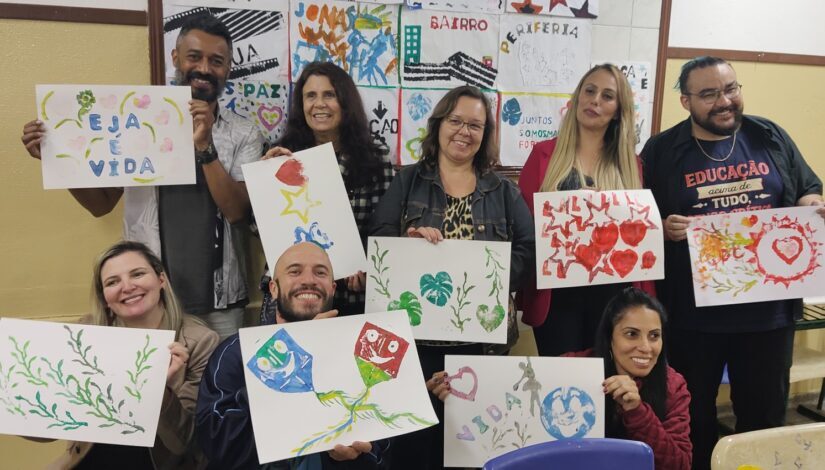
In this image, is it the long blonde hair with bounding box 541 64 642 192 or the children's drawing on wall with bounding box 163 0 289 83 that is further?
the children's drawing on wall with bounding box 163 0 289 83

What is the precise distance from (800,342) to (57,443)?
4064 mm

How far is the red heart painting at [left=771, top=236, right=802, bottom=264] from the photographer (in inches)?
89.9

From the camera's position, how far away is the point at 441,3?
8.85 ft

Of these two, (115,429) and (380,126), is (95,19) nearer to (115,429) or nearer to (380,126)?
(380,126)

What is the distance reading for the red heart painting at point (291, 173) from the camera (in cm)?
209

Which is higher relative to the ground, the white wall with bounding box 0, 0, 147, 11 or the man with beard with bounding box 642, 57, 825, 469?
the white wall with bounding box 0, 0, 147, 11

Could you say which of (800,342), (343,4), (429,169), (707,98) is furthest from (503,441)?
(800,342)

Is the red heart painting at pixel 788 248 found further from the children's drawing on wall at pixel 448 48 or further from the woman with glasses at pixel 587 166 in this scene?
the children's drawing on wall at pixel 448 48

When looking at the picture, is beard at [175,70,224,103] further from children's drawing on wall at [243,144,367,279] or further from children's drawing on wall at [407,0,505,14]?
children's drawing on wall at [407,0,505,14]

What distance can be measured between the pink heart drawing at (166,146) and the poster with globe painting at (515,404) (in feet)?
3.94

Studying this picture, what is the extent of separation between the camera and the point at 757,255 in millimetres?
2291

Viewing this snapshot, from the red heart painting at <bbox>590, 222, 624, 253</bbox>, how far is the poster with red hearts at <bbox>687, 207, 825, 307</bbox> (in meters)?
0.33

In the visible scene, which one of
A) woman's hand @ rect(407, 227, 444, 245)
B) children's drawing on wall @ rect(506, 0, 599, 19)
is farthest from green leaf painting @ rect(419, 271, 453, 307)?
children's drawing on wall @ rect(506, 0, 599, 19)

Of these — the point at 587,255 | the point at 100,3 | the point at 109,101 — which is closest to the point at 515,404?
the point at 587,255
